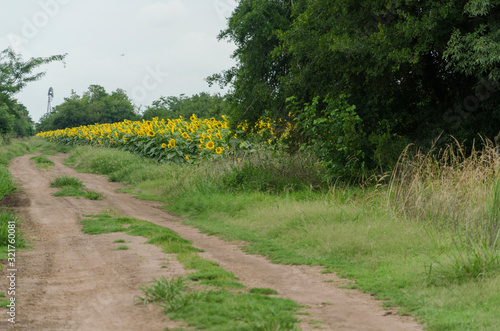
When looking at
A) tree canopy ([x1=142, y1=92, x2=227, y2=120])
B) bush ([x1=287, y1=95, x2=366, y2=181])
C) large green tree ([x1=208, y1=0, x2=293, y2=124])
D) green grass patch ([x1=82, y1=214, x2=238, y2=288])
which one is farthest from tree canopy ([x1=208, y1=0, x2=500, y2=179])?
tree canopy ([x1=142, y1=92, x2=227, y2=120])

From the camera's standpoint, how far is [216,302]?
15.8 feet

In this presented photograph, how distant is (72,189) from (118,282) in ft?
28.0

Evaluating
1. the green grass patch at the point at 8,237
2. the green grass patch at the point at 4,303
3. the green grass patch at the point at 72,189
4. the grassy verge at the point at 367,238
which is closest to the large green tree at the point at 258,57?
the grassy verge at the point at 367,238

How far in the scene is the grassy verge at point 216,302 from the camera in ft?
14.0

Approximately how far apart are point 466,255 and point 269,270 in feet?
7.38

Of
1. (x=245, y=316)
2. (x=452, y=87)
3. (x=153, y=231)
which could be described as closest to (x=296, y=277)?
(x=245, y=316)

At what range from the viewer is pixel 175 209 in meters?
12.6

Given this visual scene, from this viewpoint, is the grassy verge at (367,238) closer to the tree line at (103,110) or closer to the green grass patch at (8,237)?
the green grass patch at (8,237)

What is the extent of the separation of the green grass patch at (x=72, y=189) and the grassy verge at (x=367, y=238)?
1887 millimetres

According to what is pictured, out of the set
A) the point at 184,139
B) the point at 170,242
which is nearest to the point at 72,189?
the point at 184,139

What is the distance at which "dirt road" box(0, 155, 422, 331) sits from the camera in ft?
14.9

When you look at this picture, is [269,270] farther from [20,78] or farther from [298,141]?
[20,78]

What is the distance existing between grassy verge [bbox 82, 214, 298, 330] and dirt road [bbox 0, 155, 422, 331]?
15 centimetres

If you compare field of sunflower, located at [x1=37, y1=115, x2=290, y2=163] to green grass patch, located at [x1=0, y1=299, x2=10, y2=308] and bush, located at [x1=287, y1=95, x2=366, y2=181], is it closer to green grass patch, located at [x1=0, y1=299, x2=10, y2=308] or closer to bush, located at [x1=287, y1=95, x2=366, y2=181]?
bush, located at [x1=287, y1=95, x2=366, y2=181]
